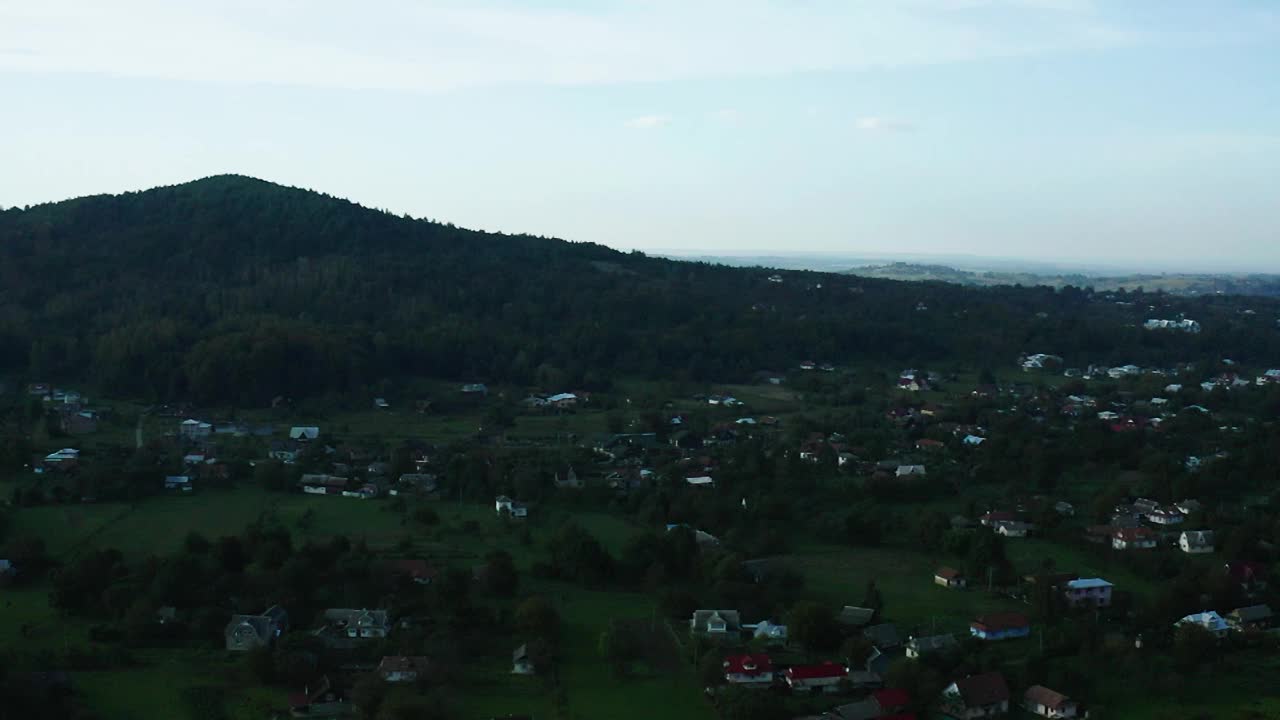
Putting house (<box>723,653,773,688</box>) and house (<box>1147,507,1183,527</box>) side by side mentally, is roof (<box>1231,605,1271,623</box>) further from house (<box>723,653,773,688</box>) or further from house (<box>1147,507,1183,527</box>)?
house (<box>723,653,773,688</box>)

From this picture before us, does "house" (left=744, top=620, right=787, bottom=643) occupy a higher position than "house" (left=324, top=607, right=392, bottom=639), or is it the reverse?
"house" (left=324, top=607, right=392, bottom=639)

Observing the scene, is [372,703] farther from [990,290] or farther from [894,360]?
[990,290]

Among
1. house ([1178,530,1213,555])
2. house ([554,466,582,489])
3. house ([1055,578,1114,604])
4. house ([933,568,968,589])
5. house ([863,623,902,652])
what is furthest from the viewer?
house ([554,466,582,489])

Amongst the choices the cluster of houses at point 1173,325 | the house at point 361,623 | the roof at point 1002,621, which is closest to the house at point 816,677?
the roof at point 1002,621

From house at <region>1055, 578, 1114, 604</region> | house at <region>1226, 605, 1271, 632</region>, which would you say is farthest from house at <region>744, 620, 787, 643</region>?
house at <region>1226, 605, 1271, 632</region>

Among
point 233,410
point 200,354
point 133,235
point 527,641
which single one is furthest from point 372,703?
point 133,235

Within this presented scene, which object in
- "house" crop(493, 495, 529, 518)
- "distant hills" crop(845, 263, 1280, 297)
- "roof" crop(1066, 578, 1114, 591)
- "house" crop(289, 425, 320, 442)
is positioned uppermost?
"distant hills" crop(845, 263, 1280, 297)

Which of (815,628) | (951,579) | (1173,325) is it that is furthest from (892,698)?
(1173,325)
